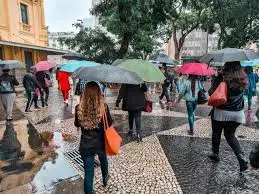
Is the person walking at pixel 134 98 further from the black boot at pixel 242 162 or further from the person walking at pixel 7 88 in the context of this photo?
the person walking at pixel 7 88

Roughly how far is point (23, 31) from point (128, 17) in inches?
505

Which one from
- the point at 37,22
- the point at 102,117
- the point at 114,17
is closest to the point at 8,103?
the point at 102,117

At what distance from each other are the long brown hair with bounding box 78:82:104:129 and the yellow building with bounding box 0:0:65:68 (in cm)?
1683

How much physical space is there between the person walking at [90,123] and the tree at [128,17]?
9.97 metres

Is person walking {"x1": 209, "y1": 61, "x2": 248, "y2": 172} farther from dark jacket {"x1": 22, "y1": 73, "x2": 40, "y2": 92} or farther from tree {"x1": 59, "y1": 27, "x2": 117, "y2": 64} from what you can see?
tree {"x1": 59, "y1": 27, "x2": 117, "y2": 64}

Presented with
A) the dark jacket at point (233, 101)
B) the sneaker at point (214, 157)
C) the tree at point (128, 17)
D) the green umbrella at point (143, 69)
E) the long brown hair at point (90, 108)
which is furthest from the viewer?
the tree at point (128, 17)

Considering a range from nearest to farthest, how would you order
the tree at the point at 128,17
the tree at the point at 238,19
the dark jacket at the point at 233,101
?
the dark jacket at the point at 233,101
the tree at the point at 128,17
the tree at the point at 238,19

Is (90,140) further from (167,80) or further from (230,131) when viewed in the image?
(167,80)

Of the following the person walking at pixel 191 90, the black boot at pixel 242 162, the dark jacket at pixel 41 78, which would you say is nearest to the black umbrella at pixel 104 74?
the black boot at pixel 242 162

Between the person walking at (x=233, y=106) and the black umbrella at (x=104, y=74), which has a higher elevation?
the black umbrella at (x=104, y=74)

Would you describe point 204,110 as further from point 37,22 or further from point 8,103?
point 37,22

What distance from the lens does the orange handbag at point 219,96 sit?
14.6ft

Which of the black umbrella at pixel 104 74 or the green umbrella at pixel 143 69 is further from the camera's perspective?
the green umbrella at pixel 143 69

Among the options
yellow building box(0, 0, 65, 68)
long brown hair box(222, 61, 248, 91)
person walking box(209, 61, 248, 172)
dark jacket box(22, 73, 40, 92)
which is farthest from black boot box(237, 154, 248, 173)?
yellow building box(0, 0, 65, 68)
